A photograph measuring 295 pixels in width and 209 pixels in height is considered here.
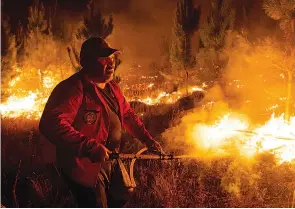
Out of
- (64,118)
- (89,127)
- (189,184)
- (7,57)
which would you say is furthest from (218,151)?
(7,57)

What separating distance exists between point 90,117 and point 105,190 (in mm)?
1205

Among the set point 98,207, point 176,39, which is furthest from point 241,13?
point 98,207

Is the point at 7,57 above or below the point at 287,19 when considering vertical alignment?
above

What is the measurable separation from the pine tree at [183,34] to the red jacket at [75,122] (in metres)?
9.26

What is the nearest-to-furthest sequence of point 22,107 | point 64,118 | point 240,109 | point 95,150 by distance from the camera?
point 95,150 → point 64,118 → point 240,109 → point 22,107

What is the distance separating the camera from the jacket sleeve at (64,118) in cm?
500

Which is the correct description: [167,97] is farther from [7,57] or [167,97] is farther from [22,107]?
[7,57]

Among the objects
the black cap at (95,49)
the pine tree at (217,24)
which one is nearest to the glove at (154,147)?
the black cap at (95,49)

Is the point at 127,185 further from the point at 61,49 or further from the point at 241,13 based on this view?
the point at 61,49

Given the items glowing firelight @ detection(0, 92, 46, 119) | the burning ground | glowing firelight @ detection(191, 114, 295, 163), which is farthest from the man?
glowing firelight @ detection(0, 92, 46, 119)

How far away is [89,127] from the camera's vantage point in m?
5.53

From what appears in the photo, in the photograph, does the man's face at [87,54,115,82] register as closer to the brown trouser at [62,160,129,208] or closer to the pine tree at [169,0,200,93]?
the brown trouser at [62,160,129,208]

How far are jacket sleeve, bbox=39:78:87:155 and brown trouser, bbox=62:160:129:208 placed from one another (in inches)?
23.7

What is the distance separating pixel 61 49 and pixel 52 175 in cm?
830
